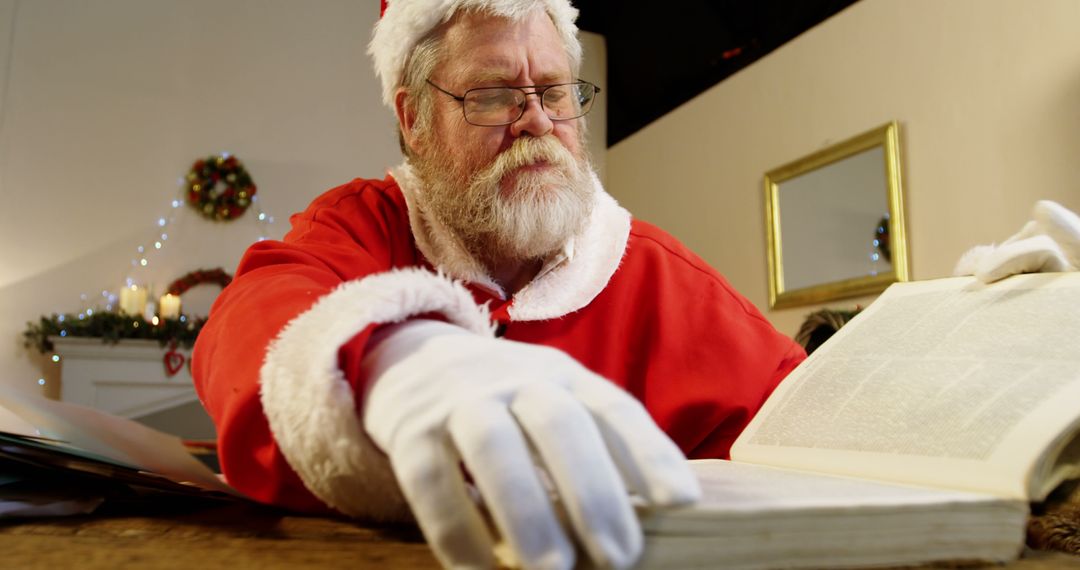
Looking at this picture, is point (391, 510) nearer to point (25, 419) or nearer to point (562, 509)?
point (562, 509)

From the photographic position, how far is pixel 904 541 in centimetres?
39

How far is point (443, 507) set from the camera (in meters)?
0.33

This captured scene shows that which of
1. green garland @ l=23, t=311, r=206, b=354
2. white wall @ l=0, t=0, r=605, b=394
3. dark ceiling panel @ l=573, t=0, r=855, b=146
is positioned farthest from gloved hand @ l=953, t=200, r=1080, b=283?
white wall @ l=0, t=0, r=605, b=394

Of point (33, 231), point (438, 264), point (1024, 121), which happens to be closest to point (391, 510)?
point (438, 264)

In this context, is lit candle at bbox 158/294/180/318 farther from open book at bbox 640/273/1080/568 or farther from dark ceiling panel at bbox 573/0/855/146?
open book at bbox 640/273/1080/568

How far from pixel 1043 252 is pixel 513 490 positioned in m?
0.63

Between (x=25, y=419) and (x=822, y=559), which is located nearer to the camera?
(x=822, y=559)

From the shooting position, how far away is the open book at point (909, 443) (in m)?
0.37

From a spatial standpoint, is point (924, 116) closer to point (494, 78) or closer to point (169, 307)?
point (494, 78)

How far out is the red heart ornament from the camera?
154 inches

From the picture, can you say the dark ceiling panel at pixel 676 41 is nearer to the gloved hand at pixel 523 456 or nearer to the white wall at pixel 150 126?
Result: the white wall at pixel 150 126

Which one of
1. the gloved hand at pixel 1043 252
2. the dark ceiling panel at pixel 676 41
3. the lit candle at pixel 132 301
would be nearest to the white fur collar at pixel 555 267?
the gloved hand at pixel 1043 252

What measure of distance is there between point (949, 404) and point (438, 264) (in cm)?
66

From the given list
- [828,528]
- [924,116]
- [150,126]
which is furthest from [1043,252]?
[150,126]
